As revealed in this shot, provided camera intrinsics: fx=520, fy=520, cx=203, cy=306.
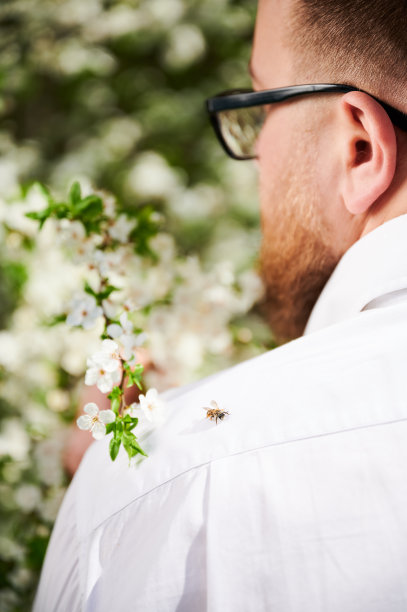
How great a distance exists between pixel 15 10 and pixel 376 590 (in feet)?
9.16

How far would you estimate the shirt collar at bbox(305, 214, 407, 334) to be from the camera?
867 mm

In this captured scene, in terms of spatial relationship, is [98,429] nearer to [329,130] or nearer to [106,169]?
[329,130]

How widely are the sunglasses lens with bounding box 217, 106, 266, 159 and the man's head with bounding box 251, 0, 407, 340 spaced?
21 centimetres

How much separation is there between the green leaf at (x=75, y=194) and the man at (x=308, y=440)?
1.52ft

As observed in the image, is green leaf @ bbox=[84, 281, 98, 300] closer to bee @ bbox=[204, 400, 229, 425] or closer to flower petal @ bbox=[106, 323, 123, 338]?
flower petal @ bbox=[106, 323, 123, 338]

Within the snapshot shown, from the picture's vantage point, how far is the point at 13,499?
1.94 m

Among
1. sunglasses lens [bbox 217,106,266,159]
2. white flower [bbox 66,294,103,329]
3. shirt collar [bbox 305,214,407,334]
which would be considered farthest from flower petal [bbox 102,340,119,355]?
sunglasses lens [bbox 217,106,266,159]

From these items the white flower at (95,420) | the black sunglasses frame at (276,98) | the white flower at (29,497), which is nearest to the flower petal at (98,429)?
the white flower at (95,420)

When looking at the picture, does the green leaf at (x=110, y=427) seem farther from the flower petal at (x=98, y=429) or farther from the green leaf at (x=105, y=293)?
the green leaf at (x=105, y=293)

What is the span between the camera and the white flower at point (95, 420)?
807mm

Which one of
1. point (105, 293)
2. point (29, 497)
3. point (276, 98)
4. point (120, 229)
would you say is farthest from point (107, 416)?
point (29, 497)

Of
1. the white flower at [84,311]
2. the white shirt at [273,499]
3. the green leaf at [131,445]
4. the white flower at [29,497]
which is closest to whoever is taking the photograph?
the white shirt at [273,499]

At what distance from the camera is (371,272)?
2.97ft

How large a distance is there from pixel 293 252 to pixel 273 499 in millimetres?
712
